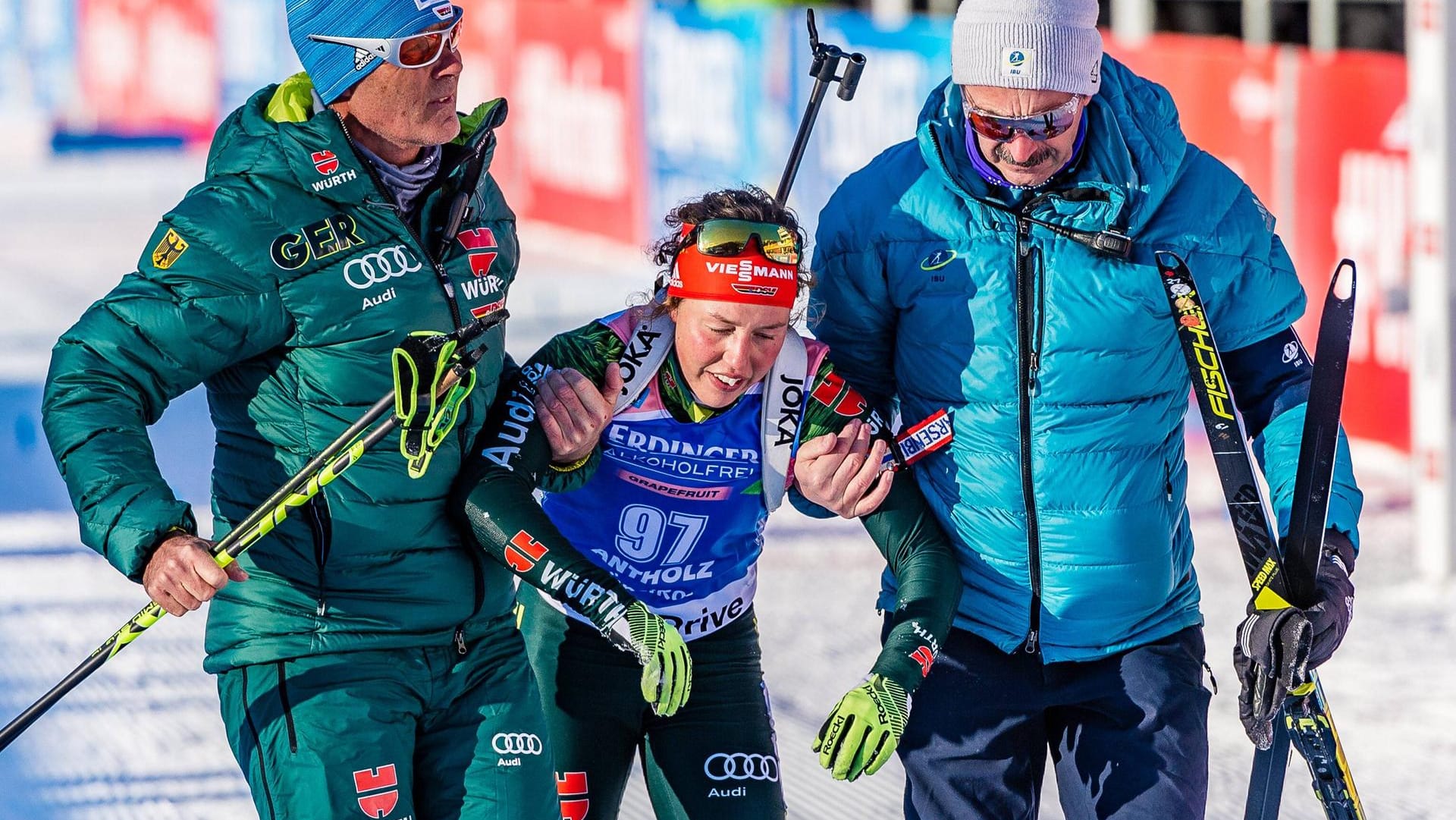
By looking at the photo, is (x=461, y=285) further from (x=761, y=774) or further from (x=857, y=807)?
(x=857, y=807)

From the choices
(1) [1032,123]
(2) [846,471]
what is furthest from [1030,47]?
(2) [846,471]

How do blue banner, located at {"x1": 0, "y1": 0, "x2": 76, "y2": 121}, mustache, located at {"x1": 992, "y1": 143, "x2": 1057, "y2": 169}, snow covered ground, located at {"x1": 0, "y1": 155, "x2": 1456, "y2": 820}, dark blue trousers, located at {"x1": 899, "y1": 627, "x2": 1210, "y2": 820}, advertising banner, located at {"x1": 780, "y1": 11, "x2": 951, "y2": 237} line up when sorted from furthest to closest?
blue banner, located at {"x1": 0, "y1": 0, "x2": 76, "y2": 121}, advertising banner, located at {"x1": 780, "y1": 11, "x2": 951, "y2": 237}, snow covered ground, located at {"x1": 0, "y1": 155, "x2": 1456, "y2": 820}, dark blue trousers, located at {"x1": 899, "y1": 627, "x2": 1210, "y2": 820}, mustache, located at {"x1": 992, "y1": 143, "x2": 1057, "y2": 169}

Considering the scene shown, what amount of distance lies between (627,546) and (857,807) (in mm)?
1830

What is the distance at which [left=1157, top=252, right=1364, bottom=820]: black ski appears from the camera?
10.00 feet

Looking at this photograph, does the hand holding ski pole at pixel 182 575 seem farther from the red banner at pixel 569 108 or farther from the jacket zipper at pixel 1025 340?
the red banner at pixel 569 108

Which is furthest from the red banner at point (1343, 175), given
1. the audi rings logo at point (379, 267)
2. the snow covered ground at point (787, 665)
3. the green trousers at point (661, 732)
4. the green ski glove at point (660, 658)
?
the audi rings logo at point (379, 267)

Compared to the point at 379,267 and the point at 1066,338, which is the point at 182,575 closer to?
the point at 379,267

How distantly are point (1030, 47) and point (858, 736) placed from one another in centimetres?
119

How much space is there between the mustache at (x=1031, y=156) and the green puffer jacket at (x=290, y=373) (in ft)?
2.83

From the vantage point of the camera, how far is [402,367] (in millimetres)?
2793

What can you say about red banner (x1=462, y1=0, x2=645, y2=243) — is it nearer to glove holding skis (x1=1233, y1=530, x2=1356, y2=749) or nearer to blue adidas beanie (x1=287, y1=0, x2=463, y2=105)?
blue adidas beanie (x1=287, y1=0, x2=463, y2=105)

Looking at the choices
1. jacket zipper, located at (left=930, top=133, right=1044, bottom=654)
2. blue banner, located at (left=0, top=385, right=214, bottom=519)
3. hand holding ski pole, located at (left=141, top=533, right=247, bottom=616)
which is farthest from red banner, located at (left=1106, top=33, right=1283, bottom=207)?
hand holding ski pole, located at (left=141, top=533, right=247, bottom=616)

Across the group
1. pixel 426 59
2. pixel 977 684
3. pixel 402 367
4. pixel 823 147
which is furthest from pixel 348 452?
pixel 823 147

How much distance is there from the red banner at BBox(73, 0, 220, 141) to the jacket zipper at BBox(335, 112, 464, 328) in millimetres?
21901
